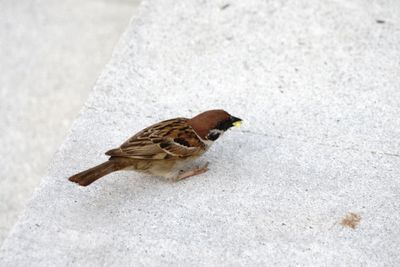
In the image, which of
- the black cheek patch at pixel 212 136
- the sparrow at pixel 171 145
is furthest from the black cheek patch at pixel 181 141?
the black cheek patch at pixel 212 136

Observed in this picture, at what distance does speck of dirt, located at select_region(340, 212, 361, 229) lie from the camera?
10.9ft

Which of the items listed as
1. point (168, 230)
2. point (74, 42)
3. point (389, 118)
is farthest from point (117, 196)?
point (74, 42)

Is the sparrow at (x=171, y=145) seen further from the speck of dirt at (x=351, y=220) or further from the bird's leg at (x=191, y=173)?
the speck of dirt at (x=351, y=220)

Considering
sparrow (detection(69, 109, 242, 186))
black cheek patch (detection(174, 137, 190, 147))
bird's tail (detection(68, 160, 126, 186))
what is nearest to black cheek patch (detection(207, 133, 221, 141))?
sparrow (detection(69, 109, 242, 186))

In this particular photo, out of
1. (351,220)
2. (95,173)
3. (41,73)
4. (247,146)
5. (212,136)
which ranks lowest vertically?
(351,220)

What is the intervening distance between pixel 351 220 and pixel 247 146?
0.79 m

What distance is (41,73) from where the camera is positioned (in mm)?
5836

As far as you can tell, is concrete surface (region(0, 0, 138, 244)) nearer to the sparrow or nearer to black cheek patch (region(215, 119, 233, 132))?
the sparrow

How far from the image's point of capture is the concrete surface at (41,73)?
5.04 m

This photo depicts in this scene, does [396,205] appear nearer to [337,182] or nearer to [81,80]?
[337,182]

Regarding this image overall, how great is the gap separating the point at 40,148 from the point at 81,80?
85 centimetres

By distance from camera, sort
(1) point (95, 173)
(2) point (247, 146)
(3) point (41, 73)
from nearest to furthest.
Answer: (1) point (95, 173) → (2) point (247, 146) → (3) point (41, 73)

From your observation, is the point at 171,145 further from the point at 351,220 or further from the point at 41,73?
the point at 41,73

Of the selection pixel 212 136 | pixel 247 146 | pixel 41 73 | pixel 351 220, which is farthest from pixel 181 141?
pixel 41 73
